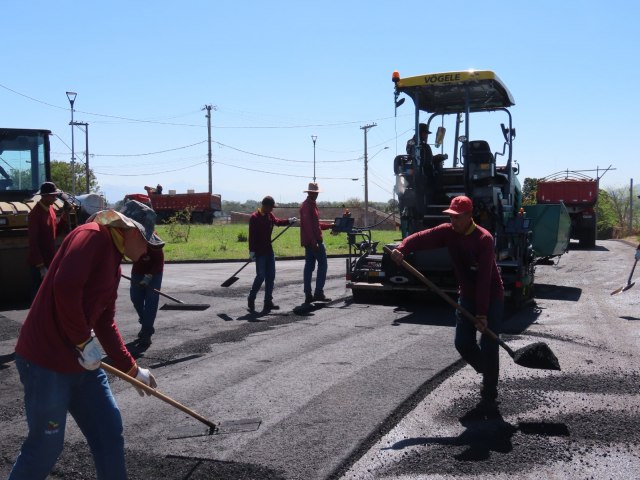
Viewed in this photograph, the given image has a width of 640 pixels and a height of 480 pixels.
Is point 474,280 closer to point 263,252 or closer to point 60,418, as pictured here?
point 60,418

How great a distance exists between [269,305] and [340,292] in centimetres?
223

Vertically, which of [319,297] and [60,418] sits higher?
[60,418]

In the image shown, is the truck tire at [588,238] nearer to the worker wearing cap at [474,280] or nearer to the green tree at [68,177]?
the worker wearing cap at [474,280]

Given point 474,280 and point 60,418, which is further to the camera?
point 474,280

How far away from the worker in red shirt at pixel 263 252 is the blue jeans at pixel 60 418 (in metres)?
7.22

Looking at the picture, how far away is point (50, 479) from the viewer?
416 cm

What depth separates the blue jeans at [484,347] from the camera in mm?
5641

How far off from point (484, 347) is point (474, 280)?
0.55m

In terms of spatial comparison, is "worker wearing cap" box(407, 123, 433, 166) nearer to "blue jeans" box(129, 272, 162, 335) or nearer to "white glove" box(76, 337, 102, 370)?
"blue jeans" box(129, 272, 162, 335)

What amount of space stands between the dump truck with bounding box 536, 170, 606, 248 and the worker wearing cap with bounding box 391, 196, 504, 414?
2246 cm

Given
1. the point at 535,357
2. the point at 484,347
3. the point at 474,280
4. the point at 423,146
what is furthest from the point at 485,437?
the point at 423,146

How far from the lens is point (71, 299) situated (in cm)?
311

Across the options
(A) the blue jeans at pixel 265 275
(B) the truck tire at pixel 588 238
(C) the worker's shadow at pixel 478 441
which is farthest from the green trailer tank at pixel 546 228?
(B) the truck tire at pixel 588 238

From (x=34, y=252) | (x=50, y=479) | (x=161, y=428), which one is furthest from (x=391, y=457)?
(x=34, y=252)
